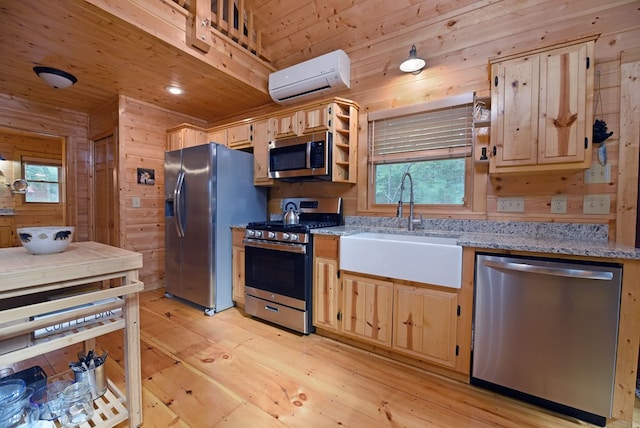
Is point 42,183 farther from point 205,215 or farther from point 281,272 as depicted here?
point 281,272

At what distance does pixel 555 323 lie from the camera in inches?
55.8

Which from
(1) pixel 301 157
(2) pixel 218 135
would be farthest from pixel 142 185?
(1) pixel 301 157

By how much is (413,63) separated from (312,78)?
105cm

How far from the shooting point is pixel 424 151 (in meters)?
2.41

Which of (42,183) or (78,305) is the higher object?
(42,183)

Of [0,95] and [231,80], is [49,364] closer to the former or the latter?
[231,80]

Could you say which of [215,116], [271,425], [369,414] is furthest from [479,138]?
[215,116]

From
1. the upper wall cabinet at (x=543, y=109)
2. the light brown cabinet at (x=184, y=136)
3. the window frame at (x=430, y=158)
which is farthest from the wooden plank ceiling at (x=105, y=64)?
the upper wall cabinet at (x=543, y=109)

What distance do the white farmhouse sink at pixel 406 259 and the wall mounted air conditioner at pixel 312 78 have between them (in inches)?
66.6

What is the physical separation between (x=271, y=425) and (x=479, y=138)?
2.39 m

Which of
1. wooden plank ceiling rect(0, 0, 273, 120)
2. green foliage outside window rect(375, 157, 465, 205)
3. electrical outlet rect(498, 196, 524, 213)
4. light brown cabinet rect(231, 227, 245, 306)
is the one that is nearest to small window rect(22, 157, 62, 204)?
wooden plank ceiling rect(0, 0, 273, 120)

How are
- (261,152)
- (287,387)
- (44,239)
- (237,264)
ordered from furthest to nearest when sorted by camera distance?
(261,152) < (237,264) < (287,387) < (44,239)

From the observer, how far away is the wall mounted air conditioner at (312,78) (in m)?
2.69

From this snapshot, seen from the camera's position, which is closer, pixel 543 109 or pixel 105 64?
pixel 543 109
